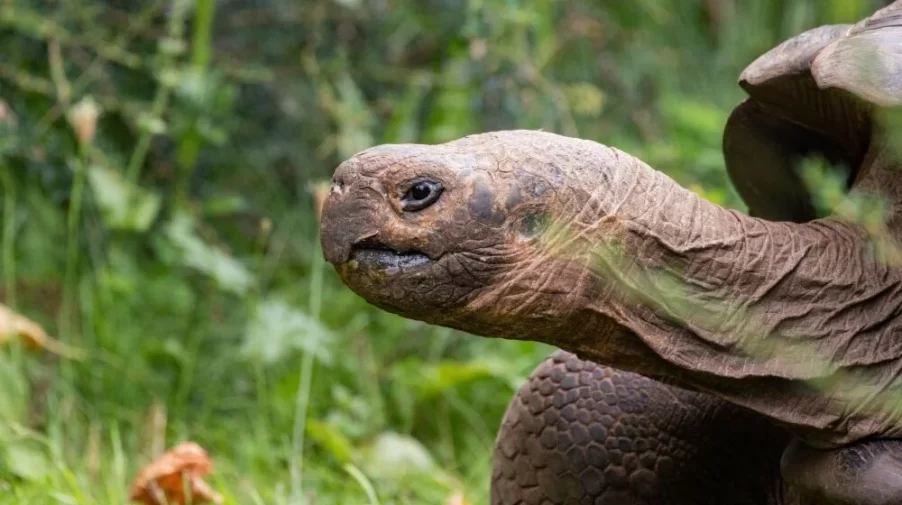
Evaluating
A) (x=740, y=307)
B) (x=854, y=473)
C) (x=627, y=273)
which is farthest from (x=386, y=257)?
(x=854, y=473)

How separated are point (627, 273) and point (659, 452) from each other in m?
0.29

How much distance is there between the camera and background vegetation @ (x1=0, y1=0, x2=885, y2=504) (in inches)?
82.9

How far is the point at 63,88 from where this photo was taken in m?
2.46

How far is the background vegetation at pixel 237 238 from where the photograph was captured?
2.11 metres

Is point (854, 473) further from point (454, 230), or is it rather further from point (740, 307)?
point (454, 230)

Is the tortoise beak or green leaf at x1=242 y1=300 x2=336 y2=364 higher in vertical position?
green leaf at x1=242 y1=300 x2=336 y2=364

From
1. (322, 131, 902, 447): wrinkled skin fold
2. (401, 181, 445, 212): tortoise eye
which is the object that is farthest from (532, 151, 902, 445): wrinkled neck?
(401, 181, 445, 212): tortoise eye

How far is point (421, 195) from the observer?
979 mm

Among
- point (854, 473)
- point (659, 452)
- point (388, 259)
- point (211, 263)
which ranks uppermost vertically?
point (211, 263)

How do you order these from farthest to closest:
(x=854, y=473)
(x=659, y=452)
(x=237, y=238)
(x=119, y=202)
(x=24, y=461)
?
(x=237, y=238), (x=119, y=202), (x=24, y=461), (x=659, y=452), (x=854, y=473)

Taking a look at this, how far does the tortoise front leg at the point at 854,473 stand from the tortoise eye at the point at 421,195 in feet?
1.44

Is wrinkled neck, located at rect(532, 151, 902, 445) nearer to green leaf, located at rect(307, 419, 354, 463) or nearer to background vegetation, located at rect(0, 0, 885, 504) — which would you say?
background vegetation, located at rect(0, 0, 885, 504)

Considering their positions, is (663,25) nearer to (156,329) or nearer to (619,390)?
(156,329)

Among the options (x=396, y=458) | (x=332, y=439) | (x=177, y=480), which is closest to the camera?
(x=177, y=480)
